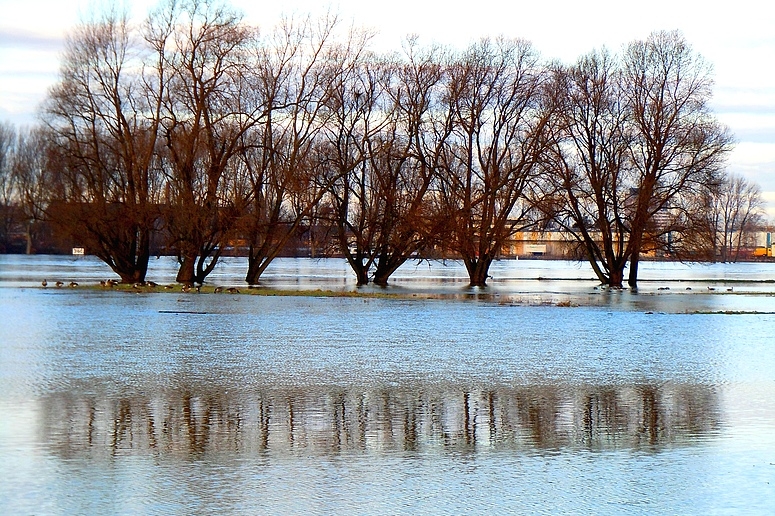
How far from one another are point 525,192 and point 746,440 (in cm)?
4634

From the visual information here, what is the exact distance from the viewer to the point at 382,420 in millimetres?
11094

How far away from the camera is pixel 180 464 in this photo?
28.7 ft

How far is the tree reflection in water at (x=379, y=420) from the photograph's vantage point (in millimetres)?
9688

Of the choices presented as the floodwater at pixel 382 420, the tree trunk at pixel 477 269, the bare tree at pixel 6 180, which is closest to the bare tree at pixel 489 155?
the tree trunk at pixel 477 269

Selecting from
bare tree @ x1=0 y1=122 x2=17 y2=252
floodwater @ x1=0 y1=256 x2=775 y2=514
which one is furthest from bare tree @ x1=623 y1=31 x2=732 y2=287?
bare tree @ x1=0 y1=122 x2=17 y2=252

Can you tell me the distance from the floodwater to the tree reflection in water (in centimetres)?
5

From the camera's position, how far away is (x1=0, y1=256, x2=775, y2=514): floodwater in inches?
304

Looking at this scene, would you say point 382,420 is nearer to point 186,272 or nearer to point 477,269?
point 186,272

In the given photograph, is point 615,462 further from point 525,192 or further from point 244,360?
point 525,192

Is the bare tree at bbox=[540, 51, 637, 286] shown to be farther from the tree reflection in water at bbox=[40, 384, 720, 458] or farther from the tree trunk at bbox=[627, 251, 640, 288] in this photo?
the tree reflection in water at bbox=[40, 384, 720, 458]

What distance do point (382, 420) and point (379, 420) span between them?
4 centimetres

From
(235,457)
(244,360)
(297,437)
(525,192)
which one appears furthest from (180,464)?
(525,192)

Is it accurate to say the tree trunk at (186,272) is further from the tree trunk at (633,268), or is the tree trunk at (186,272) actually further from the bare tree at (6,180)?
the bare tree at (6,180)

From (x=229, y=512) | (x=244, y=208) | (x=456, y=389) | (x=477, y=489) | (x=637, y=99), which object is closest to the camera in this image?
(x=229, y=512)
